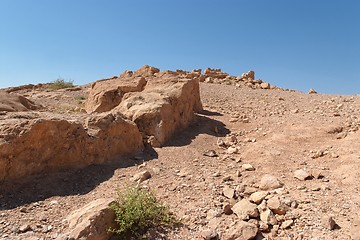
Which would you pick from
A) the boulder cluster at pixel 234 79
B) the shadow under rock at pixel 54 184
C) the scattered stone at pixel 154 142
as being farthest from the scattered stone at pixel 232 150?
the boulder cluster at pixel 234 79

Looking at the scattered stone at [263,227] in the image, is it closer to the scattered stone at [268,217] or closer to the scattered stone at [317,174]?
the scattered stone at [268,217]

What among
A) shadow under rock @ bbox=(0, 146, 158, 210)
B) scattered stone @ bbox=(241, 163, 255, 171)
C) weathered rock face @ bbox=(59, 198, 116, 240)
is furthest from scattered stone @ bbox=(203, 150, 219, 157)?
weathered rock face @ bbox=(59, 198, 116, 240)

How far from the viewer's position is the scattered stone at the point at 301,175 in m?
4.87

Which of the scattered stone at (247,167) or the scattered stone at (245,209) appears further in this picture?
the scattered stone at (247,167)

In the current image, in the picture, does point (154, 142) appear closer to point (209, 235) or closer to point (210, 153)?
point (210, 153)

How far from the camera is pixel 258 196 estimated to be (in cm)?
432

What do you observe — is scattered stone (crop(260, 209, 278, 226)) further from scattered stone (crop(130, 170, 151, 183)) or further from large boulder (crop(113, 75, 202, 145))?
large boulder (crop(113, 75, 202, 145))

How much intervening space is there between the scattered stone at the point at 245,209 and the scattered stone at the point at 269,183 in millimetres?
629

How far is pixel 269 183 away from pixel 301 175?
2.08 ft

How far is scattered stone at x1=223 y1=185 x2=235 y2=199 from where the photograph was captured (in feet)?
14.7

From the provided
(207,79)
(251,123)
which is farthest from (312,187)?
(207,79)

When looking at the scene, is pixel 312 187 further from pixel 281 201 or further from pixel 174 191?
pixel 174 191

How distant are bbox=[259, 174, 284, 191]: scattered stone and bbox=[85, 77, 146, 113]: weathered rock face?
Answer: 5.35m

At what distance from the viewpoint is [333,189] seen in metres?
4.36
